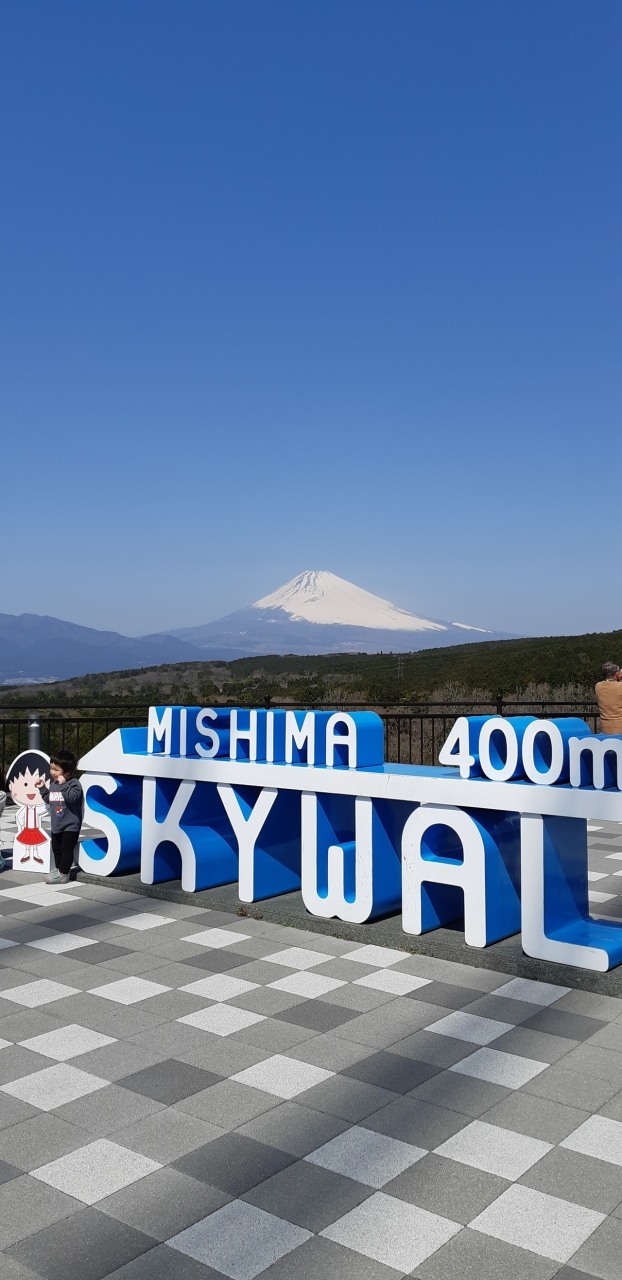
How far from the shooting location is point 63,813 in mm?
7820

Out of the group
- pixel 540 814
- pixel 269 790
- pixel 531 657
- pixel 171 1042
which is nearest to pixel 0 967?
pixel 171 1042

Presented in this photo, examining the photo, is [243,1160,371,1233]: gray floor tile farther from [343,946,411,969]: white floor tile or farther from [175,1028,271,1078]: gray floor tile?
[343,946,411,969]: white floor tile

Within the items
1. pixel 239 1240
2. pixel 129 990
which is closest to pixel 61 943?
pixel 129 990

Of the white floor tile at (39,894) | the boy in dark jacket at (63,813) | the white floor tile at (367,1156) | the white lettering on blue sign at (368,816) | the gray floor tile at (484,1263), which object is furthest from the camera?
the boy in dark jacket at (63,813)

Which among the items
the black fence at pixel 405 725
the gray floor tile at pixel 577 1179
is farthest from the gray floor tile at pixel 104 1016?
the black fence at pixel 405 725

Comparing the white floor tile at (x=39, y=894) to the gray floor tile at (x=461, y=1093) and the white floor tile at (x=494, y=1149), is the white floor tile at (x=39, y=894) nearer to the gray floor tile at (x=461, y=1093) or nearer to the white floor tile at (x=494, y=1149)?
the gray floor tile at (x=461, y=1093)

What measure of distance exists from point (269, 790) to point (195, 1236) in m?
4.07

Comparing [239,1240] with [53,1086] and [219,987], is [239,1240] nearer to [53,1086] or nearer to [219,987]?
[53,1086]

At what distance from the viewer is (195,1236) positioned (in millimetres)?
2863

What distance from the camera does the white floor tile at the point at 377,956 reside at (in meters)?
5.65

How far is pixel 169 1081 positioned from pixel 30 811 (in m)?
4.79

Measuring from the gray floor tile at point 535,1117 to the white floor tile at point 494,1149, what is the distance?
0.05m

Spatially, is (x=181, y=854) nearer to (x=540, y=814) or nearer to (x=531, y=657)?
(x=540, y=814)

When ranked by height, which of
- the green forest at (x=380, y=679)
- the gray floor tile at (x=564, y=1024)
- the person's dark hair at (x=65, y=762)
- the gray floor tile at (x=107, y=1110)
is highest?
the green forest at (x=380, y=679)
